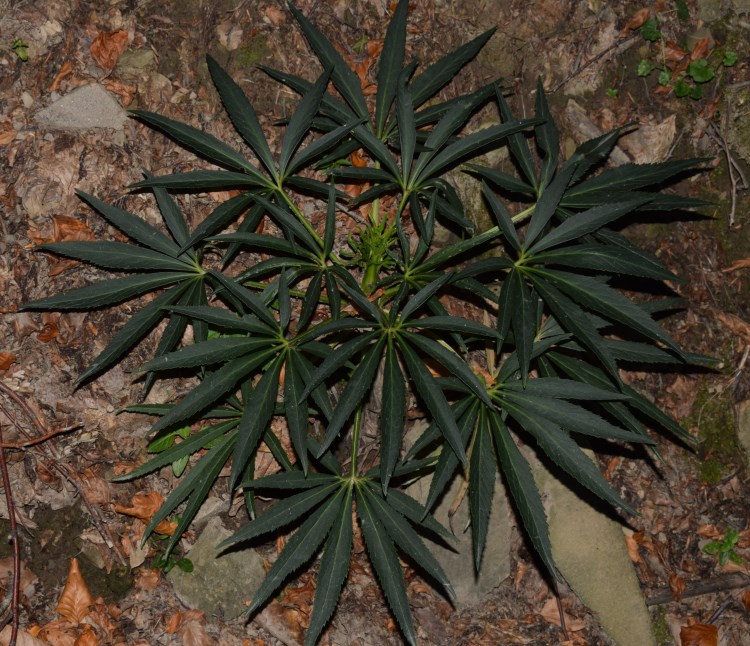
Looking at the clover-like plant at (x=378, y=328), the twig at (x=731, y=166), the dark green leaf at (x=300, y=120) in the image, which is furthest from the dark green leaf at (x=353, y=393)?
the twig at (x=731, y=166)

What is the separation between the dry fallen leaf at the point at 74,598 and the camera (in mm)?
2441

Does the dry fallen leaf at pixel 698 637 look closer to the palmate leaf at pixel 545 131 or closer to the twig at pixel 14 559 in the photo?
the palmate leaf at pixel 545 131

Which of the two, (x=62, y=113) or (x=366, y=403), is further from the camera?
(x=366, y=403)

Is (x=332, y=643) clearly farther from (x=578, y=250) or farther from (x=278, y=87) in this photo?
(x=278, y=87)

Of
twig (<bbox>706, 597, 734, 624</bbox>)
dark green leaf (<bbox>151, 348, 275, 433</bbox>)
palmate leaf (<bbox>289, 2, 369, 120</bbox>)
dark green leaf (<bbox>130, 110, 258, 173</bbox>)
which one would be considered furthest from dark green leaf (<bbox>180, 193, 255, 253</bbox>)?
twig (<bbox>706, 597, 734, 624</bbox>)

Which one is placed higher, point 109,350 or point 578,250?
point 578,250

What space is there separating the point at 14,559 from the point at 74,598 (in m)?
0.25

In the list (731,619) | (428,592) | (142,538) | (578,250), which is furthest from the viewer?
(731,619)

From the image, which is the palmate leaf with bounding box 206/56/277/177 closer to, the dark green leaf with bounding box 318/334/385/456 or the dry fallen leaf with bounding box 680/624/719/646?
the dark green leaf with bounding box 318/334/385/456

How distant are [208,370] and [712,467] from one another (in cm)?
240

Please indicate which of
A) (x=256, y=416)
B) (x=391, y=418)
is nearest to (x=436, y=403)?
(x=391, y=418)

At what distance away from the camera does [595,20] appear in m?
3.45

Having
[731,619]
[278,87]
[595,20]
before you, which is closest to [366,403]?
[278,87]

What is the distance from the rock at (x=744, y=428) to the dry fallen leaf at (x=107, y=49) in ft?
10.5
